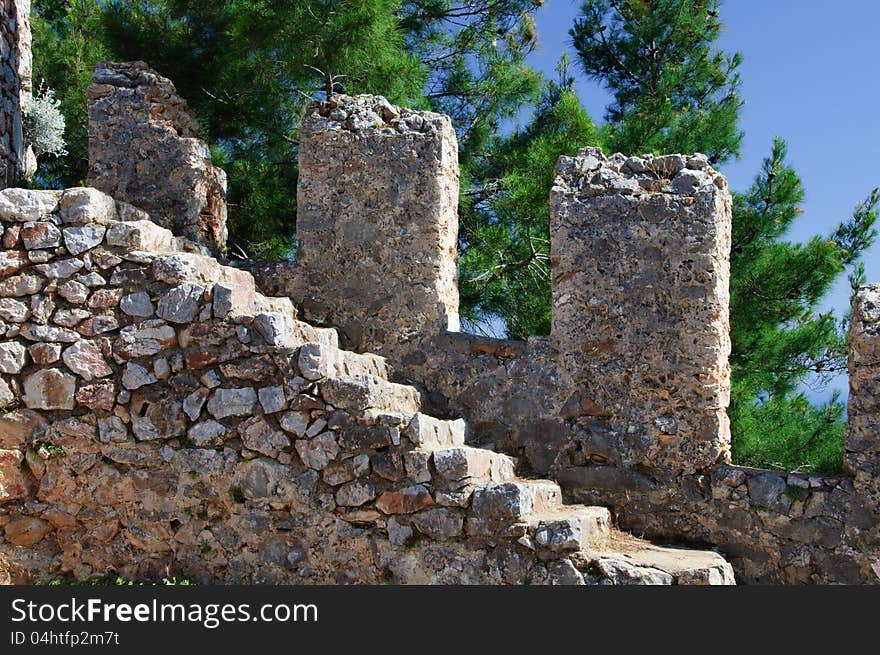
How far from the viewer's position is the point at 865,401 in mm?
5746

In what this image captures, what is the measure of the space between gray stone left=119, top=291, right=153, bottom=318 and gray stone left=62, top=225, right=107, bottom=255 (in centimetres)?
39

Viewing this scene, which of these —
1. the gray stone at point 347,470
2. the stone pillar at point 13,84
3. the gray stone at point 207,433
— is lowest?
the gray stone at point 347,470

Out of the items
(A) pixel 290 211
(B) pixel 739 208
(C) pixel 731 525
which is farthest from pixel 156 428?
(B) pixel 739 208

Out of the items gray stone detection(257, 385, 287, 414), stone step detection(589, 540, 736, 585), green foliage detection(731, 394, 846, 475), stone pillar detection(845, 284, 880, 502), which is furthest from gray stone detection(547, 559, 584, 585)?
green foliage detection(731, 394, 846, 475)

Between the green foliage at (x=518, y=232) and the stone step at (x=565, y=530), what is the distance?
4937 millimetres

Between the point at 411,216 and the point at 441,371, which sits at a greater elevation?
the point at 411,216

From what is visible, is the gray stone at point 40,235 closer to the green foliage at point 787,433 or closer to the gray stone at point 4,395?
the gray stone at point 4,395

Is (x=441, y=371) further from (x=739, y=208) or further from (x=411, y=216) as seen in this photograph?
(x=739, y=208)

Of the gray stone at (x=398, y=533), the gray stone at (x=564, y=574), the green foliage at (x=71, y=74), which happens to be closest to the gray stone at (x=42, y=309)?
the gray stone at (x=398, y=533)

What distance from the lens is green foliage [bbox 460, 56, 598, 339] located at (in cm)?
1020

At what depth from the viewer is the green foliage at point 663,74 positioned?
1062 centimetres

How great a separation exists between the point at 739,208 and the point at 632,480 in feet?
15.8

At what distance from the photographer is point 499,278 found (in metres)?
10.6

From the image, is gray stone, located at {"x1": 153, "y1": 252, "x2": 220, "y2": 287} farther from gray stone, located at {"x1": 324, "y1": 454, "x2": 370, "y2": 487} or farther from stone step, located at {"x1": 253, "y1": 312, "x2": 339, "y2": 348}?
gray stone, located at {"x1": 324, "y1": 454, "x2": 370, "y2": 487}
